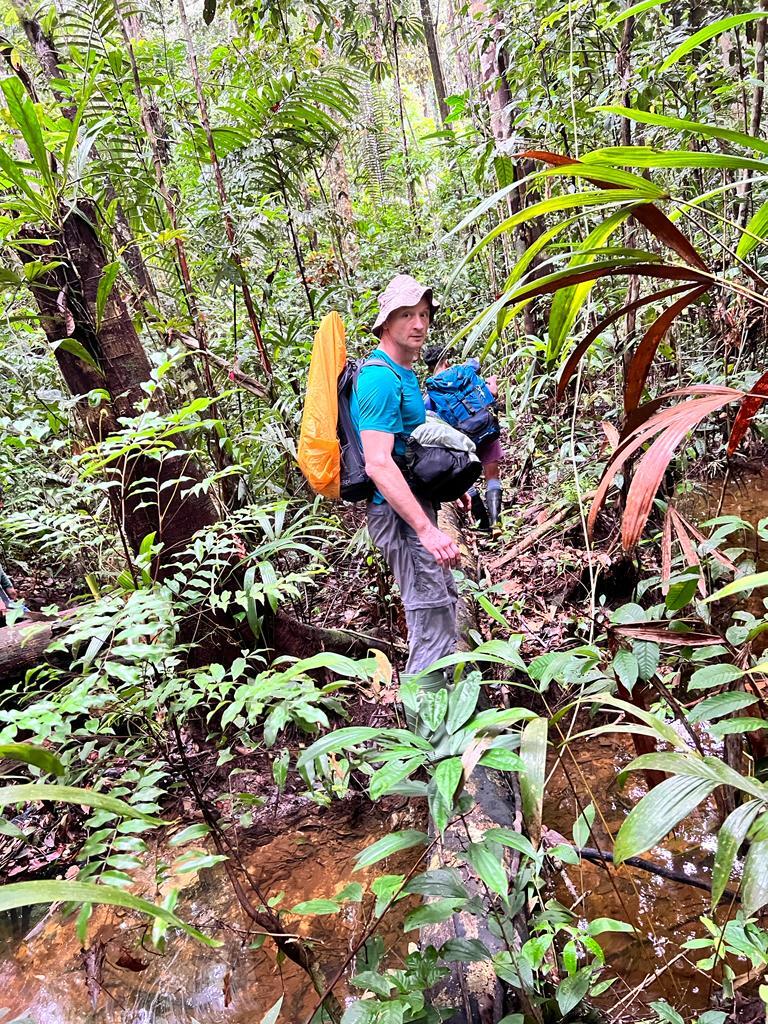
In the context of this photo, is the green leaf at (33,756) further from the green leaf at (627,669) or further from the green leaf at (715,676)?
the green leaf at (715,676)

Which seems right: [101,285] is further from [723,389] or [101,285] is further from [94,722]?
[723,389]

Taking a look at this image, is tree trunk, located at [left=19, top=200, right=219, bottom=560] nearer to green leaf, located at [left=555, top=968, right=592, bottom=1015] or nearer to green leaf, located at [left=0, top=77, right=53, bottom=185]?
green leaf, located at [left=0, top=77, right=53, bottom=185]

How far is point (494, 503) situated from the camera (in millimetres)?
4879

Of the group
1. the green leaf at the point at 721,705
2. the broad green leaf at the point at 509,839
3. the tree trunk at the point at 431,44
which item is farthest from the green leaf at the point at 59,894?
the tree trunk at the point at 431,44

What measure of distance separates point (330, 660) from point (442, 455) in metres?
1.60

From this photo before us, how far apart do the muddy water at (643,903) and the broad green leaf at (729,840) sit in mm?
739

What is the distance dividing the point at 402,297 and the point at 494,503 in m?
2.54

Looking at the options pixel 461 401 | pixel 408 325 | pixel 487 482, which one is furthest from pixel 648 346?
pixel 487 482

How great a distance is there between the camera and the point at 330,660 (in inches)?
52.8

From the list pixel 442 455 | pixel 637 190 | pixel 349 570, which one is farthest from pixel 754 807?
pixel 349 570

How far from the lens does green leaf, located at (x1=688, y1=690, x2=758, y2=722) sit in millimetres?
1267

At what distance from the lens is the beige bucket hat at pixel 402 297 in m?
2.61

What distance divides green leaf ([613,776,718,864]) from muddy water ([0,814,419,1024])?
1.26 m

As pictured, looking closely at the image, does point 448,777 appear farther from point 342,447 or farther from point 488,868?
point 342,447
